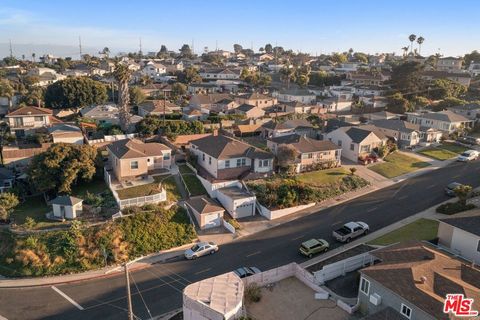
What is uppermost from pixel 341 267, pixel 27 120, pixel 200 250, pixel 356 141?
pixel 27 120

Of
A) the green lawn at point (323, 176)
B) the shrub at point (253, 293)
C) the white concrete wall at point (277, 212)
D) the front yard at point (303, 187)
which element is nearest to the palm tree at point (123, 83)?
the front yard at point (303, 187)

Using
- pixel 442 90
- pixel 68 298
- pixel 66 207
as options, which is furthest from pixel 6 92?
pixel 442 90

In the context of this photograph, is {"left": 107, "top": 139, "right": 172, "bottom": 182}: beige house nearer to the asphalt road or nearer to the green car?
the asphalt road

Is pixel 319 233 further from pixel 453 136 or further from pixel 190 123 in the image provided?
pixel 453 136

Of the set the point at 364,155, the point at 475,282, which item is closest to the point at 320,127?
the point at 364,155

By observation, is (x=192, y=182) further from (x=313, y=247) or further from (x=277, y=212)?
(x=313, y=247)

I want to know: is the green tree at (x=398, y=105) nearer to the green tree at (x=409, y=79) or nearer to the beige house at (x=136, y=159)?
the green tree at (x=409, y=79)
